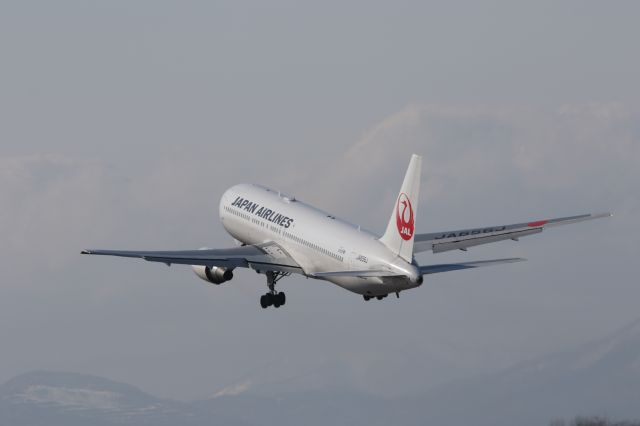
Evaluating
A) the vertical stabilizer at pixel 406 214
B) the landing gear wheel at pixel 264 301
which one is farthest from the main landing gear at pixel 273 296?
the vertical stabilizer at pixel 406 214

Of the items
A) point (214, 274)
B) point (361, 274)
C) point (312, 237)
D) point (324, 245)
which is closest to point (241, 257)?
point (214, 274)

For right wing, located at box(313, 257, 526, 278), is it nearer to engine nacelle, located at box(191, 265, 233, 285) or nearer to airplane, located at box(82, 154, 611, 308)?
airplane, located at box(82, 154, 611, 308)

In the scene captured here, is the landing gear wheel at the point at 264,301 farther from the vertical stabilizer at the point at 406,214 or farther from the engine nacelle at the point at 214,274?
the vertical stabilizer at the point at 406,214

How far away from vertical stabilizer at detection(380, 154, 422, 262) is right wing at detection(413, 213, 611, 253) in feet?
31.6

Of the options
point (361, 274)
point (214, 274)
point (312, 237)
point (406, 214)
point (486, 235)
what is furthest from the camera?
point (214, 274)

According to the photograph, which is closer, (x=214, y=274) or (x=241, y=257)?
(x=241, y=257)

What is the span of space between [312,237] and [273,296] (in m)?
7.49

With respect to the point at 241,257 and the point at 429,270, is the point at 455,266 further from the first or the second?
the point at 241,257

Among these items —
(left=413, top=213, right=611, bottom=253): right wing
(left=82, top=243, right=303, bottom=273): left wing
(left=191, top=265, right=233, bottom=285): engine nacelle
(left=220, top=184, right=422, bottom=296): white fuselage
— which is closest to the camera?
(left=220, top=184, right=422, bottom=296): white fuselage

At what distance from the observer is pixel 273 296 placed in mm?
103312

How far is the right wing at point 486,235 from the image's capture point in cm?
9938

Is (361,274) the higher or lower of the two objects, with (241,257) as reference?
lower

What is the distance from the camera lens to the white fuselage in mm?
89188

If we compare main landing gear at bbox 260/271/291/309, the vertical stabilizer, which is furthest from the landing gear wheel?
the vertical stabilizer
